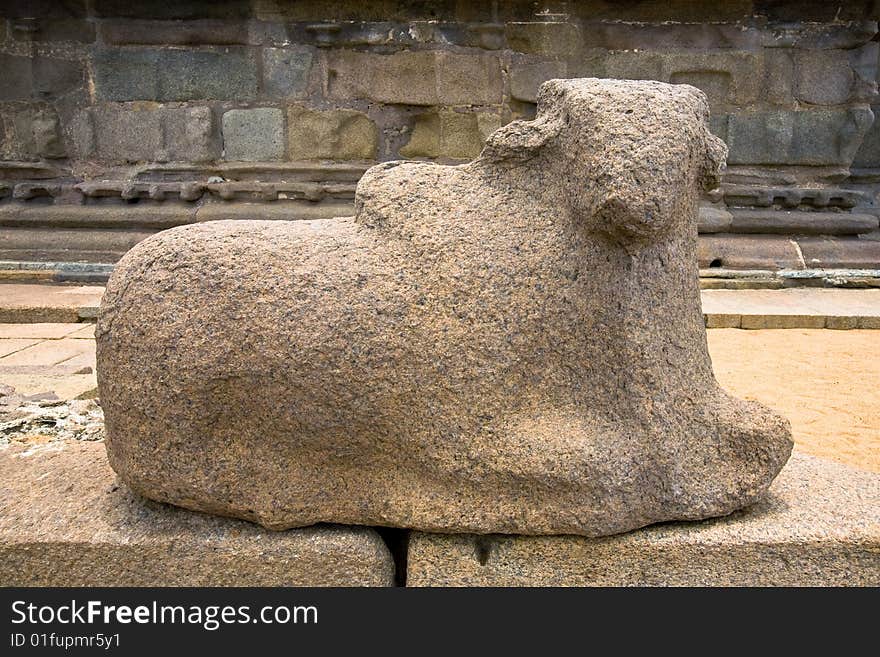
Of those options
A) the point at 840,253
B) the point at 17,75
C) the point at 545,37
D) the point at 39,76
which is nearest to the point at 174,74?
the point at 39,76

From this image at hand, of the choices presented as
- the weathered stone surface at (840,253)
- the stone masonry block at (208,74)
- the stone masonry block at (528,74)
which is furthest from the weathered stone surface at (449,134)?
the weathered stone surface at (840,253)

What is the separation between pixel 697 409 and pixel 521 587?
0.48 m

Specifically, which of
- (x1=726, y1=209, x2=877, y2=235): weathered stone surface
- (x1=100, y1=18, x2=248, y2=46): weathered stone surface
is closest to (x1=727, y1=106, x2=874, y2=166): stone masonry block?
(x1=726, y1=209, x2=877, y2=235): weathered stone surface

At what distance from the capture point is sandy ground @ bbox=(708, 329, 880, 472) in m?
2.88

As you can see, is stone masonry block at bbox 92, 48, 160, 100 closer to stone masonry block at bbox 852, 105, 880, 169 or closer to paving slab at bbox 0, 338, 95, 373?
paving slab at bbox 0, 338, 95, 373

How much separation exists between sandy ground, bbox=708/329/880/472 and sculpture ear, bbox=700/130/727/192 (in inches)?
58.6

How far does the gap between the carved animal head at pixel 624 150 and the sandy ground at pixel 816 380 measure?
1622 mm

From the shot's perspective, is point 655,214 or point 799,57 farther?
point 799,57

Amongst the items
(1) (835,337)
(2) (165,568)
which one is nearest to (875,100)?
(1) (835,337)

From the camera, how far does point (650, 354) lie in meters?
1.55

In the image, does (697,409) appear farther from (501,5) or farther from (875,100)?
(875,100)

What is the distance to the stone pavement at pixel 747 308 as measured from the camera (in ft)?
16.0

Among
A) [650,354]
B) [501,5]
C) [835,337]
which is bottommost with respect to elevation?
[835,337]

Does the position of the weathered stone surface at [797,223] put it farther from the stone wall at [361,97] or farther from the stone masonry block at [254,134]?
the stone masonry block at [254,134]
